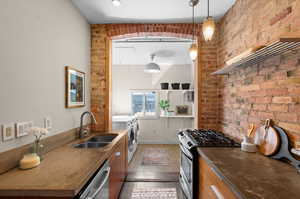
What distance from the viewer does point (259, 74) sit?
67.1 inches

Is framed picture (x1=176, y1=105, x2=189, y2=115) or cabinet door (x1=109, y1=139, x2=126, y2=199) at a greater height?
framed picture (x1=176, y1=105, x2=189, y2=115)

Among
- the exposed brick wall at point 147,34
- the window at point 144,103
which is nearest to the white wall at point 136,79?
the window at point 144,103

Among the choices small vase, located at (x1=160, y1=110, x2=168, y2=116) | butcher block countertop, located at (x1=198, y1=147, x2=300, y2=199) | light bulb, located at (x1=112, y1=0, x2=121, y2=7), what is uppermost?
light bulb, located at (x1=112, y1=0, x2=121, y2=7)

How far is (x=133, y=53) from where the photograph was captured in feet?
15.2

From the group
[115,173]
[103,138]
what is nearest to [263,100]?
[115,173]

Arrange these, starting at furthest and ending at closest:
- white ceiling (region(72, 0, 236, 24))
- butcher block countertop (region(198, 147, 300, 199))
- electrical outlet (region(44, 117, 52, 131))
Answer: white ceiling (region(72, 0, 236, 24))
electrical outlet (region(44, 117, 52, 131))
butcher block countertop (region(198, 147, 300, 199))

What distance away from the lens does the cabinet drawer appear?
43.3 inches

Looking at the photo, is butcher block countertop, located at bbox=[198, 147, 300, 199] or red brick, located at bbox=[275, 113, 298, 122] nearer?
butcher block countertop, located at bbox=[198, 147, 300, 199]

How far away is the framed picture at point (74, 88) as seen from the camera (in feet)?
6.86

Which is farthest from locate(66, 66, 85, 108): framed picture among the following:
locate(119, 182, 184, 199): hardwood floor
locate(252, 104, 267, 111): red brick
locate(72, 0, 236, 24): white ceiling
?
locate(252, 104, 267, 111): red brick

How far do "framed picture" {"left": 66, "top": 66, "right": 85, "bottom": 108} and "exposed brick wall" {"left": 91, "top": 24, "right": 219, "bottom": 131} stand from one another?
0.36 metres

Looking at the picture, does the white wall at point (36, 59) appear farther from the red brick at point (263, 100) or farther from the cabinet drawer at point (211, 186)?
the red brick at point (263, 100)

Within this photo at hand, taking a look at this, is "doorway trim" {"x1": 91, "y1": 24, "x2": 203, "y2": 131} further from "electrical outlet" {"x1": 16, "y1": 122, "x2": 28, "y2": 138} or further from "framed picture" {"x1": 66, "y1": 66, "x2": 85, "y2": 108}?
"electrical outlet" {"x1": 16, "y1": 122, "x2": 28, "y2": 138}

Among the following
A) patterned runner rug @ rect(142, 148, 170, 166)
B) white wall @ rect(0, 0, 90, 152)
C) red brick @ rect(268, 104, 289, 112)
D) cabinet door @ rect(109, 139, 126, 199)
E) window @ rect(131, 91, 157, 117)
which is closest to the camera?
white wall @ rect(0, 0, 90, 152)
